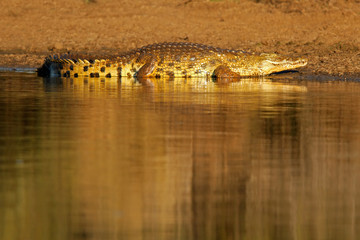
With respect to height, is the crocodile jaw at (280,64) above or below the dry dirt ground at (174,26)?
below

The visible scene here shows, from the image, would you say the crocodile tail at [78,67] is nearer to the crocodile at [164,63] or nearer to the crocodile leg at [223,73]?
the crocodile at [164,63]

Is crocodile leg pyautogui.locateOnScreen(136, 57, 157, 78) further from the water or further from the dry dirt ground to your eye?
the water

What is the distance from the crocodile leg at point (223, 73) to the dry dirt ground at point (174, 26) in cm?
322

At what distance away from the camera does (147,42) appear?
72.5ft

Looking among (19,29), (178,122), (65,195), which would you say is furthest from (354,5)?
(65,195)

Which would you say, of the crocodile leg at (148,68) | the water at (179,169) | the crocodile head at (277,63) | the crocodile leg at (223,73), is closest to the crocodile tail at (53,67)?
the crocodile leg at (148,68)

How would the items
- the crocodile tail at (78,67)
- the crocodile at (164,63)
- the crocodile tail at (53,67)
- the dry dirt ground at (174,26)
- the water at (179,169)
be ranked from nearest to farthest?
the water at (179,169), the crocodile at (164,63), the crocodile tail at (78,67), the crocodile tail at (53,67), the dry dirt ground at (174,26)

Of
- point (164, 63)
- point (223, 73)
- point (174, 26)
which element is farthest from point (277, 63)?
point (174, 26)

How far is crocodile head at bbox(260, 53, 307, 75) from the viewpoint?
16672 millimetres

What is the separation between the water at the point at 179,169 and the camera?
4.78 metres

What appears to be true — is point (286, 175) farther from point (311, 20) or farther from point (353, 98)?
point (311, 20)

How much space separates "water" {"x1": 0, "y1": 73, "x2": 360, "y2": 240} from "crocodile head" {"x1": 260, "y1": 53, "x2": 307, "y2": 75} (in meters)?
5.78

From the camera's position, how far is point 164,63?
53.6 feet

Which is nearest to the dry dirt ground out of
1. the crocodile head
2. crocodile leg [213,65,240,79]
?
the crocodile head
